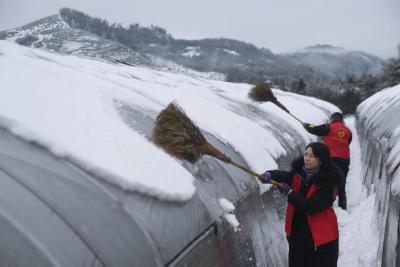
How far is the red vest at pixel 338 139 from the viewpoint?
5.94 m

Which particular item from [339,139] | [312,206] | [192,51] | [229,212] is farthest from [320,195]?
[192,51]

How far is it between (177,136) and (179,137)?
0.10 feet

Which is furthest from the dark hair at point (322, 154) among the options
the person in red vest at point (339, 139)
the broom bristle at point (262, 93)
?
the broom bristle at point (262, 93)

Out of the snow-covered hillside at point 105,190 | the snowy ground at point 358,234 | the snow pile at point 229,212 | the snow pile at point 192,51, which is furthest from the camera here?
the snow pile at point 192,51

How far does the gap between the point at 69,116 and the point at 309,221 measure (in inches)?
78.8

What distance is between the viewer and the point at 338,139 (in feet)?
19.6

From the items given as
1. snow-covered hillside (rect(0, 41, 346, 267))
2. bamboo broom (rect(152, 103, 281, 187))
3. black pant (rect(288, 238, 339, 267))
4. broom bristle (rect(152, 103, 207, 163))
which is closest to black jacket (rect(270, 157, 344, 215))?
black pant (rect(288, 238, 339, 267))

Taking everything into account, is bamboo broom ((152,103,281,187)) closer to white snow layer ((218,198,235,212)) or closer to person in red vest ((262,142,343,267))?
white snow layer ((218,198,235,212))

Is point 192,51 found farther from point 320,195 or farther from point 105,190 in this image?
point 105,190

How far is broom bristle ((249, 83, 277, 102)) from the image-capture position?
604cm

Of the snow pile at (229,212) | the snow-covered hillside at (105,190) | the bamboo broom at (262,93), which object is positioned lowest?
the snow pile at (229,212)

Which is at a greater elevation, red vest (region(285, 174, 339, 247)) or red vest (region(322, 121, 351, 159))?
red vest (region(322, 121, 351, 159))

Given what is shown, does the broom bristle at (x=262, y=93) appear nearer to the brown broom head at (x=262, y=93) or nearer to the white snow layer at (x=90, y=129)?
the brown broom head at (x=262, y=93)

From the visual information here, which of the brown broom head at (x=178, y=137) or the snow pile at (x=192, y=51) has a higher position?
the snow pile at (x=192, y=51)
